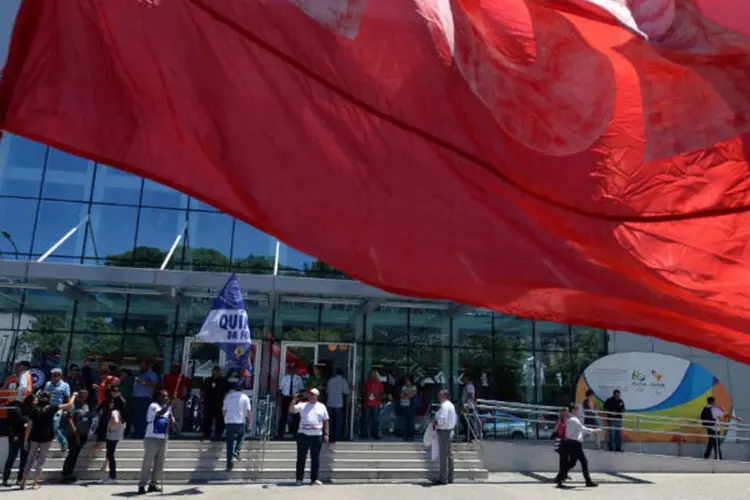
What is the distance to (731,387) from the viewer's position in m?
24.1

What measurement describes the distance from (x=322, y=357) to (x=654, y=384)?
1034 cm

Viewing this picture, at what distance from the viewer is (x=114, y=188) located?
25453 millimetres

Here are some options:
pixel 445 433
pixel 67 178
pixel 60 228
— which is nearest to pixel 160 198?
pixel 67 178

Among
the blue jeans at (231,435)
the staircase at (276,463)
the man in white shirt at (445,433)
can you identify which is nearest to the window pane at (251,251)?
the staircase at (276,463)

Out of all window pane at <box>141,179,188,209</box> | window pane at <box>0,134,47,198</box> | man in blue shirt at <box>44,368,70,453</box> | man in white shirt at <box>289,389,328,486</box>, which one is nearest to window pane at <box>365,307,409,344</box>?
window pane at <box>141,179,188,209</box>

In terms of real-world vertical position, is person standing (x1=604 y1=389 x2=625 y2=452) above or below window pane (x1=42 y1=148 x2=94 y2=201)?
below

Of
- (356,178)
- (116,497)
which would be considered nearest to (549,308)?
(356,178)

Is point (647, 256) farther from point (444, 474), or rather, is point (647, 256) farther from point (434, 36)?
point (444, 474)

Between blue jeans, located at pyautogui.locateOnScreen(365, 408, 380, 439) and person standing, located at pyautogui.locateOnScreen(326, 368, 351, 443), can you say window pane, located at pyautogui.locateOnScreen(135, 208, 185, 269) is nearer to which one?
blue jeans, located at pyautogui.locateOnScreen(365, 408, 380, 439)

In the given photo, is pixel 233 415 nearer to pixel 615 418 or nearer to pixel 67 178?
pixel 615 418

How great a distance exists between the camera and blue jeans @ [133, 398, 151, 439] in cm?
1770

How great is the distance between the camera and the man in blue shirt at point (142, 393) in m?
17.5

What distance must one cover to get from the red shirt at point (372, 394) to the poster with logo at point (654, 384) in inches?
275

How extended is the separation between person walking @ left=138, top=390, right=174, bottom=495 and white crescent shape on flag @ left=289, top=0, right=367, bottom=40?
34.8 feet
